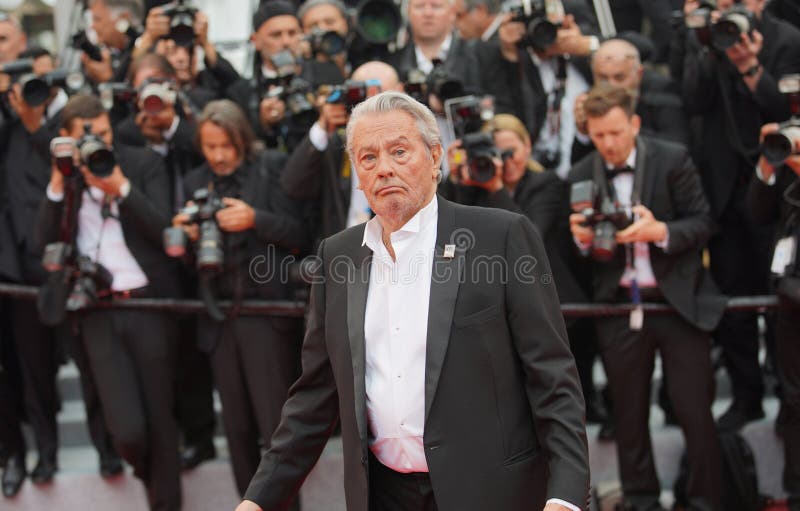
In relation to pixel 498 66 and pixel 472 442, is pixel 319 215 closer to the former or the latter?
pixel 498 66

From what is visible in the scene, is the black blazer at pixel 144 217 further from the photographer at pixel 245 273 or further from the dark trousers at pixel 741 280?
the dark trousers at pixel 741 280

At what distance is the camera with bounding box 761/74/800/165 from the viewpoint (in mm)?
4730

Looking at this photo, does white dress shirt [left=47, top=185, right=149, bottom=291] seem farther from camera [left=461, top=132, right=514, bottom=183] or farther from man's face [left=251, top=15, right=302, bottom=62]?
camera [left=461, top=132, right=514, bottom=183]

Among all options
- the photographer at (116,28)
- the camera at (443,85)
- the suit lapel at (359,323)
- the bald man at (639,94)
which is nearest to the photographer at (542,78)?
the bald man at (639,94)

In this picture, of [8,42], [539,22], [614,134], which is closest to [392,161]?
[614,134]

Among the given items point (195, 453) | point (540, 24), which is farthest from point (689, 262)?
point (195, 453)

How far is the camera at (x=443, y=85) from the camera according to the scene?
17.5ft

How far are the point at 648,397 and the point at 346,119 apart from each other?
191 cm

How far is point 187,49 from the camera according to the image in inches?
251

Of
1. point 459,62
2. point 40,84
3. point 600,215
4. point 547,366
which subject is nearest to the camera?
point 547,366

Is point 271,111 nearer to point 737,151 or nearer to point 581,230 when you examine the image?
point 581,230

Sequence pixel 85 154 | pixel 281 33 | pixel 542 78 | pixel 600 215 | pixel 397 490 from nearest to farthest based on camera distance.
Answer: pixel 397 490, pixel 600 215, pixel 85 154, pixel 542 78, pixel 281 33

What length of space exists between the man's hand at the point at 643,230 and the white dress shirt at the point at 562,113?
110 cm

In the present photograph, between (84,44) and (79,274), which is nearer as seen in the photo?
(79,274)
